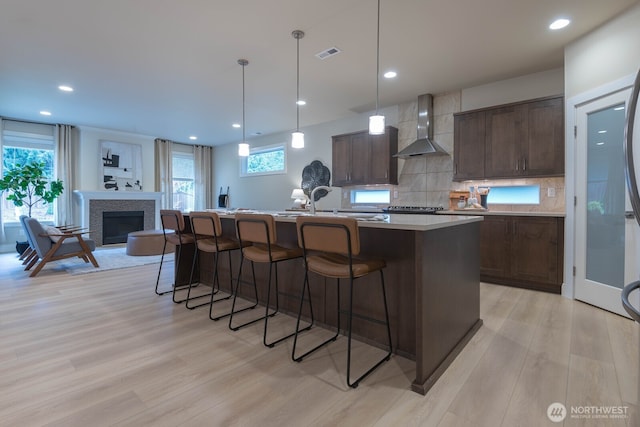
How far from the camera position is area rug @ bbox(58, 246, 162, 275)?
15.1ft

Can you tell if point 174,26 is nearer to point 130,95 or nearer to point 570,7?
point 130,95

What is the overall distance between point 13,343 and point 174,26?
2.92 meters

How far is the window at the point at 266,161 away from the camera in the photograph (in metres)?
7.38

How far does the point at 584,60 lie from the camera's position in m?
3.08

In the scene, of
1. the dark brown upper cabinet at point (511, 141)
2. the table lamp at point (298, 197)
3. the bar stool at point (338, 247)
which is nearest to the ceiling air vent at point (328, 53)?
the dark brown upper cabinet at point (511, 141)

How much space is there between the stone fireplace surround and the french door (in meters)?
8.04

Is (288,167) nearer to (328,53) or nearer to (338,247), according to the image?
(328,53)

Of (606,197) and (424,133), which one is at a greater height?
(424,133)

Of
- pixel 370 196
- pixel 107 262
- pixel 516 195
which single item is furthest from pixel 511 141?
pixel 107 262

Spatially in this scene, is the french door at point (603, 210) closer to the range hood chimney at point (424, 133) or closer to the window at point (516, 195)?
the window at point (516, 195)

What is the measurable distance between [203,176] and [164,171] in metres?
1.13

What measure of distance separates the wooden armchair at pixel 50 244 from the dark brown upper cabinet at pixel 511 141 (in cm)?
550

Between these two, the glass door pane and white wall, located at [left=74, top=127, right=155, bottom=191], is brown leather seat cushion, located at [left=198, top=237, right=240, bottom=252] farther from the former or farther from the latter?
white wall, located at [left=74, top=127, right=155, bottom=191]

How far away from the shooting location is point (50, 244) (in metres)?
4.39
